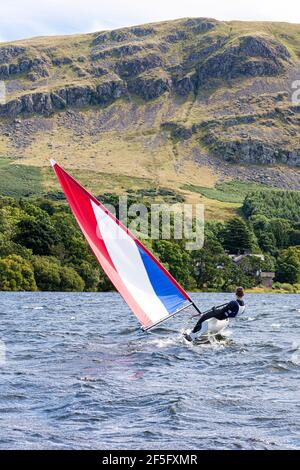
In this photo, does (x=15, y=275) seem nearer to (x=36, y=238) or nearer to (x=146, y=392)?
(x=36, y=238)

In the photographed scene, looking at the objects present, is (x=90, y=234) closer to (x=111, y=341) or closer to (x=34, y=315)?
(x=111, y=341)

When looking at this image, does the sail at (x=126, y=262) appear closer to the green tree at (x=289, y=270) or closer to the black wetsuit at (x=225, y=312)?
the black wetsuit at (x=225, y=312)

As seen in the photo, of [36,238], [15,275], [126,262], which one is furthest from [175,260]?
[126,262]

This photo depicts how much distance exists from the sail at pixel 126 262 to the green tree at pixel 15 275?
7202cm

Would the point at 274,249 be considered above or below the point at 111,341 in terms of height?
below

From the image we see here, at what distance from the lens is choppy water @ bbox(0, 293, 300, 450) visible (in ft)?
57.1

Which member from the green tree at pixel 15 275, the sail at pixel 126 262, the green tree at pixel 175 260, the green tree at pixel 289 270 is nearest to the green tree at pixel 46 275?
the green tree at pixel 15 275

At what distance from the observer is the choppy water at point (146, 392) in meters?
17.4

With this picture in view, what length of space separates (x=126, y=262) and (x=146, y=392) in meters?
8.70

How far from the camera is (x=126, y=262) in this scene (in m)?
30.5

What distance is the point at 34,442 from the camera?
1659cm

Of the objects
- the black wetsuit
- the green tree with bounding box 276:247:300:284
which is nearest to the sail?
the black wetsuit
